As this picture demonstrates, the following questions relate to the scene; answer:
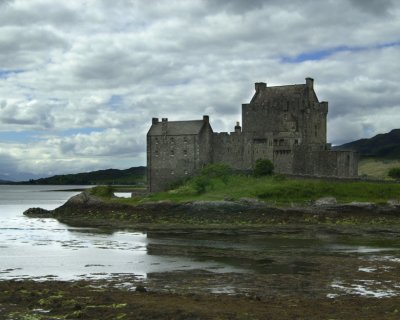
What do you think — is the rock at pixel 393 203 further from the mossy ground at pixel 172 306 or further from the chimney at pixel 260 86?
the mossy ground at pixel 172 306

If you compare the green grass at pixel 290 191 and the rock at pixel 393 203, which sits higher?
the green grass at pixel 290 191

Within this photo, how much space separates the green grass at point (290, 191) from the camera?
205 feet

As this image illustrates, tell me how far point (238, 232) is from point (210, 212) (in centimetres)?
1173

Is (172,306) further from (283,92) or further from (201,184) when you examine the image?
(283,92)

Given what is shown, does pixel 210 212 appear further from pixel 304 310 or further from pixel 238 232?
pixel 304 310

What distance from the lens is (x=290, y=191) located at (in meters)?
63.7

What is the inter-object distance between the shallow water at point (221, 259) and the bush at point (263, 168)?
20.3 m

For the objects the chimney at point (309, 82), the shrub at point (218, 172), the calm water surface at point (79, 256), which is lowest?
the calm water surface at point (79, 256)

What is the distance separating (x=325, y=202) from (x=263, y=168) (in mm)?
10592

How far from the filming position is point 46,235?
49594 millimetres

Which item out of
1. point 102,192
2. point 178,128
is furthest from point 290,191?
point 102,192

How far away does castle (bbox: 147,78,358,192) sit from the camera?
72.1 m

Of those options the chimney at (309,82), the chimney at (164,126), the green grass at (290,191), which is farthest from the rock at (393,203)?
the chimney at (164,126)

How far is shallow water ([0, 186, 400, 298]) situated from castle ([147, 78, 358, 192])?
23599mm
